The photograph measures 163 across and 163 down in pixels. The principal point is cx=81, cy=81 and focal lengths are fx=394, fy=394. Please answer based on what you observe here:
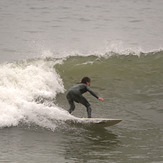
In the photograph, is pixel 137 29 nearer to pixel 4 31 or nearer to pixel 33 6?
pixel 4 31

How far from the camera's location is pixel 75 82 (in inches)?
623

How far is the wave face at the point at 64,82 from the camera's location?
1111 cm

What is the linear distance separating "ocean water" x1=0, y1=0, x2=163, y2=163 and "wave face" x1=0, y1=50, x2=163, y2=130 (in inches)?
1.1

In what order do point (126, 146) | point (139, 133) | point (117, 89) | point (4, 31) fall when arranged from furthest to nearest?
point (4, 31) → point (117, 89) → point (139, 133) → point (126, 146)

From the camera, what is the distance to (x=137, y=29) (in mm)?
27859

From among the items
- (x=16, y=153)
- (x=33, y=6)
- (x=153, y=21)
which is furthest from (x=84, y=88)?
(x=33, y=6)

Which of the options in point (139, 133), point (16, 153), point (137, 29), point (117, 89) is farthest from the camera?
point (137, 29)

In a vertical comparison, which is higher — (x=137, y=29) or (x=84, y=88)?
(x=137, y=29)

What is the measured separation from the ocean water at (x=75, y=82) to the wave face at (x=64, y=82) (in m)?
0.03

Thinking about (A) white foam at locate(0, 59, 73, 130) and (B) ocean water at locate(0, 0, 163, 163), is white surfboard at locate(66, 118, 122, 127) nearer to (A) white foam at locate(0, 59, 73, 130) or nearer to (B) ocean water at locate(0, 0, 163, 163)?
(B) ocean water at locate(0, 0, 163, 163)

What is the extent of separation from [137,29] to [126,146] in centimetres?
1924

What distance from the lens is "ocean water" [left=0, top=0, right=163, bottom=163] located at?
365 inches

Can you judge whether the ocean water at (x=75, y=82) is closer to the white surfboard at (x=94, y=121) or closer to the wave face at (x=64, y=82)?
the wave face at (x=64, y=82)

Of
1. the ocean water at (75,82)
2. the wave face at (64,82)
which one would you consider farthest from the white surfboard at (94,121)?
the wave face at (64,82)
